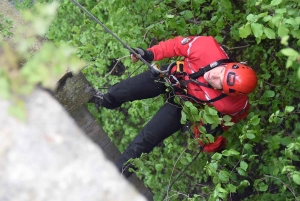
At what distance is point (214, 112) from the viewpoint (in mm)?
2182

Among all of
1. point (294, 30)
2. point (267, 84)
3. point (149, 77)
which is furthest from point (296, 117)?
point (294, 30)

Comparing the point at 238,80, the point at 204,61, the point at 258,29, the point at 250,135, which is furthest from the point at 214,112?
the point at 204,61

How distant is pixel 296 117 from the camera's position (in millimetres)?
3484

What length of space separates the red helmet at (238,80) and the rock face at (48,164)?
156 cm

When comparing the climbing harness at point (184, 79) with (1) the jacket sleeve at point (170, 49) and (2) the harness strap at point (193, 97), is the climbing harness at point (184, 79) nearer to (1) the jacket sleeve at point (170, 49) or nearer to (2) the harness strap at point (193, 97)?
(2) the harness strap at point (193, 97)

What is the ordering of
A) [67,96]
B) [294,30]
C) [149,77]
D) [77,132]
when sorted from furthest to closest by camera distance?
1. [149,77]
2. [67,96]
3. [294,30]
4. [77,132]

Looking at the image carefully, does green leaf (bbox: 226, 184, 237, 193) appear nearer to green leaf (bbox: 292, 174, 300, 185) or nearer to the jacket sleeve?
green leaf (bbox: 292, 174, 300, 185)

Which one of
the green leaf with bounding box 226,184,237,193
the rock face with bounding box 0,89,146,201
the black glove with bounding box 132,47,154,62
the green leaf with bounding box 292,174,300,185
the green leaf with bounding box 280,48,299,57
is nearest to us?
the rock face with bounding box 0,89,146,201

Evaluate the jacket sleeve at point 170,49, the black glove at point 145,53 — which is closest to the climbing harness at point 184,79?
the jacket sleeve at point 170,49

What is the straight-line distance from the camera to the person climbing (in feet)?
8.47

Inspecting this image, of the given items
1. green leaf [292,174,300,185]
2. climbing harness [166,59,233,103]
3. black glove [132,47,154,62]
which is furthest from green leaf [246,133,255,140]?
black glove [132,47,154,62]

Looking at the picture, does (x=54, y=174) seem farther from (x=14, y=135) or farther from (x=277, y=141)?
(x=277, y=141)

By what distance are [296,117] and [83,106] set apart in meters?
2.24

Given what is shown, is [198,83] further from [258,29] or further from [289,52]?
[289,52]
